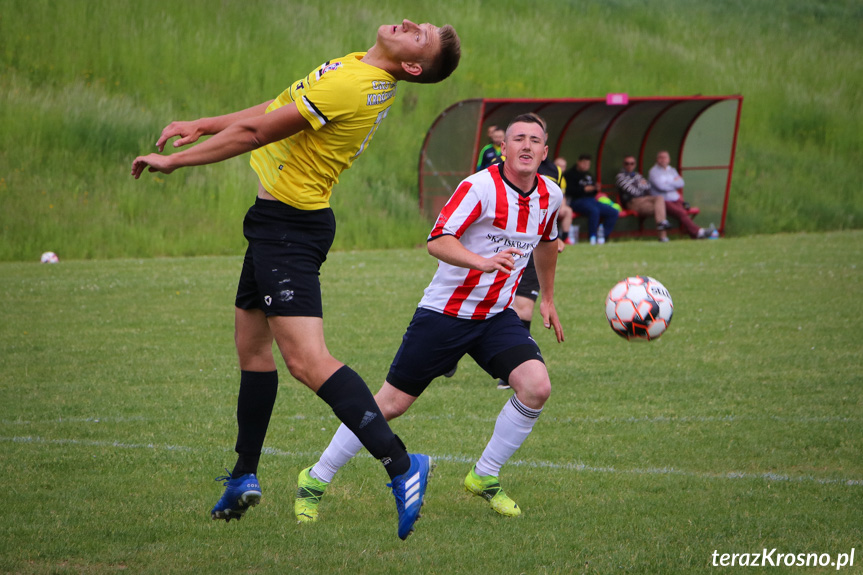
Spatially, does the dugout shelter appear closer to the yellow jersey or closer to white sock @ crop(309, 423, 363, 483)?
white sock @ crop(309, 423, 363, 483)

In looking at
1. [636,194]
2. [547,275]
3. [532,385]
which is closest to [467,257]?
[532,385]

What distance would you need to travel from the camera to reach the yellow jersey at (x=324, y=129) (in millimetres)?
3676

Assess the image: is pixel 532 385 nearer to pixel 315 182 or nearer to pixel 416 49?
pixel 315 182

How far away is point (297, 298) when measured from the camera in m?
3.81

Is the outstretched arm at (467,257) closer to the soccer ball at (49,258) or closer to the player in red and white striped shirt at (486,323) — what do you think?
the player in red and white striped shirt at (486,323)

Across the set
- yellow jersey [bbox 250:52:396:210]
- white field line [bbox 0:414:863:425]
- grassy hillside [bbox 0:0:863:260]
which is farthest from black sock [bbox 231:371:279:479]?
grassy hillside [bbox 0:0:863:260]

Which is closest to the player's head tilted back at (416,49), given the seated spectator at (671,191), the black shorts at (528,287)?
the black shorts at (528,287)

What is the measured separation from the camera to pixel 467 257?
409cm

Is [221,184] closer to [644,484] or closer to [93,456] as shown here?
[93,456]

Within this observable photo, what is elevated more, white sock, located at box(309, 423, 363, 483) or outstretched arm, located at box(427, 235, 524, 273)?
outstretched arm, located at box(427, 235, 524, 273)

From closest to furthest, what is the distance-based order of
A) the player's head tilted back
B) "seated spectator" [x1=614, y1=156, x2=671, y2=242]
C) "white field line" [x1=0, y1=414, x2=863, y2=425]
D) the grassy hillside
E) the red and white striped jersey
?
1. the player's head tilted back
2. the red and white striped jersey
3. "white field line" [x1=0, y1=414, x2=863, y2=425]
4. the grassy hillside
5. "seated spectator" [x1=614, y1=156, x2=671, y2=242]

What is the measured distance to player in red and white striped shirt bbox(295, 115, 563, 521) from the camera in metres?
4.40

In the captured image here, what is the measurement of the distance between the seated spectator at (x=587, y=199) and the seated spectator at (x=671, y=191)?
132 centimetres

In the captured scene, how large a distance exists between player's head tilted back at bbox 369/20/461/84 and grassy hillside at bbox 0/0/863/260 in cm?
1417
